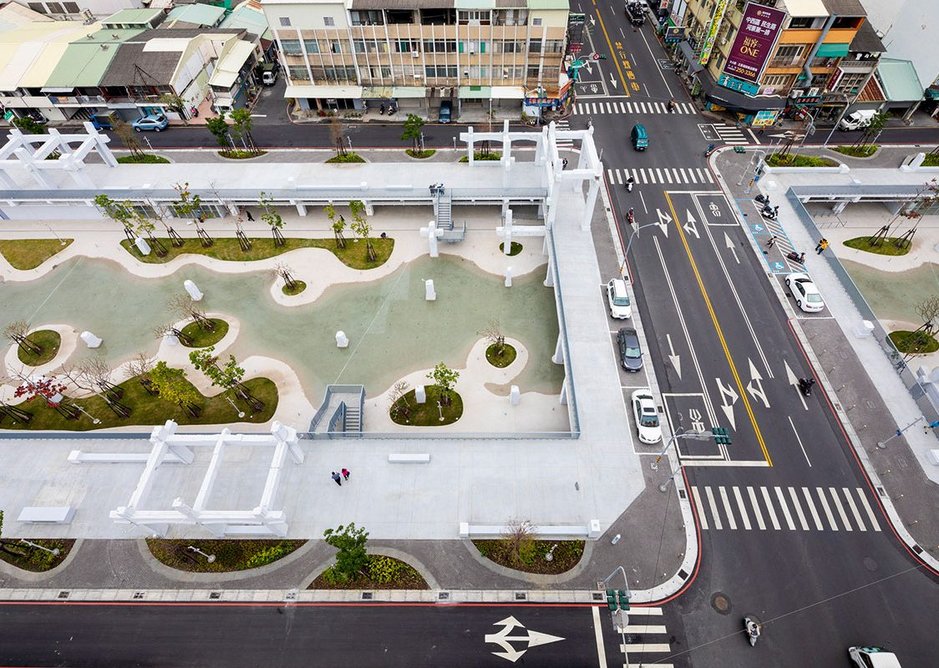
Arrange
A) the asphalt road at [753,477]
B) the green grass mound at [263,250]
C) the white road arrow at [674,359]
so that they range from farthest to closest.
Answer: the green grass mound at [263,250] < the white road arrow at [674,359] < the asphalt road at [753,477]

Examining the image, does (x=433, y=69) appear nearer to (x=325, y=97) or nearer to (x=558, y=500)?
(x=325, y=97)

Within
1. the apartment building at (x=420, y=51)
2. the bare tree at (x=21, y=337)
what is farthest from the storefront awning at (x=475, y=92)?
the bare tree at (x=21, y=337)

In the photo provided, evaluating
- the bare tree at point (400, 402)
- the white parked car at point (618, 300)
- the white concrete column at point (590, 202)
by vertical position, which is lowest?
the bare tree at point (400, 402)

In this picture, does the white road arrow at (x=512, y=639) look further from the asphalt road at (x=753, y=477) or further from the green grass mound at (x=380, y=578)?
the asphalt road at (x=753, y=477)

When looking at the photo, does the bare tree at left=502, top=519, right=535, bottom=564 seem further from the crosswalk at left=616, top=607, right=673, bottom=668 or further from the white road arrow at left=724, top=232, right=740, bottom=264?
the white road arrow at left=724, top=232, right=740, bottom=264

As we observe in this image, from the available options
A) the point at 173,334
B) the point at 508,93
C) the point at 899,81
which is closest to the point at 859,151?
the point at 899,81

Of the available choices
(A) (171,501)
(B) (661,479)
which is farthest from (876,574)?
(A) (171,501)

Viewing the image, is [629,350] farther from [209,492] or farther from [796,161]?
[796,161]

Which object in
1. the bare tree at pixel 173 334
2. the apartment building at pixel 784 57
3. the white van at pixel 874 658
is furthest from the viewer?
the apartment building at pixel 784 57
